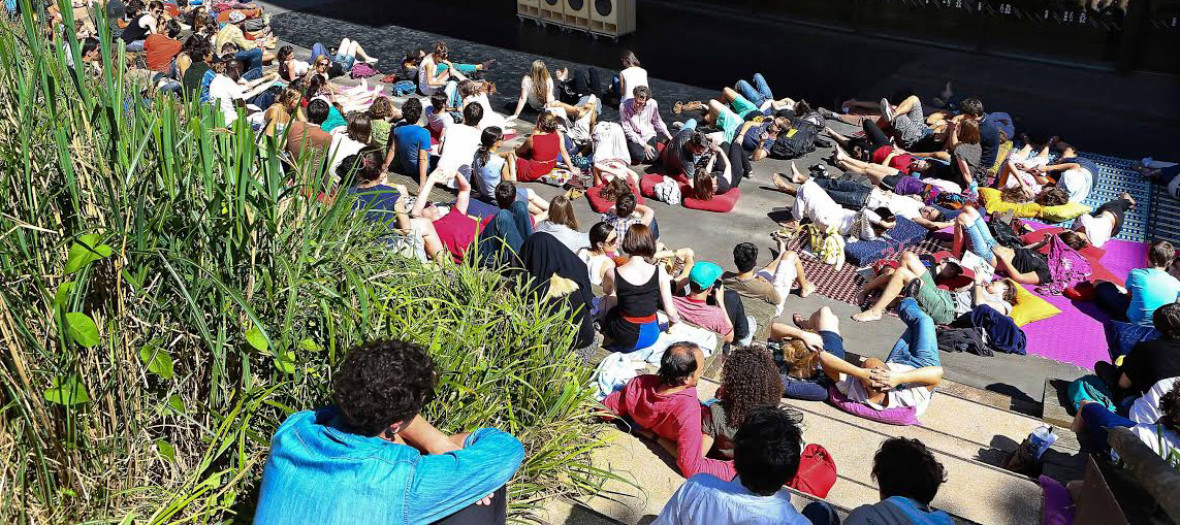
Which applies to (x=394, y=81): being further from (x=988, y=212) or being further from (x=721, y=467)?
(x=721, y=467)

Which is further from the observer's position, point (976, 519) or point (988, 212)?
point (988, 212)

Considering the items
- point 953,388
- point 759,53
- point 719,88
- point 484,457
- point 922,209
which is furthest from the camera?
A: point 759,53

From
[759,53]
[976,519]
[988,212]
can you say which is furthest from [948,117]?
[976,519]

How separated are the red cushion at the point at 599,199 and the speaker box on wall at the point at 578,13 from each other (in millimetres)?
7017

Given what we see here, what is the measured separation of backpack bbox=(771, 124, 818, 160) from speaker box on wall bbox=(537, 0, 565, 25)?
6477mm

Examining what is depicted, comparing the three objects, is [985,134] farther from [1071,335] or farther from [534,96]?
[534,96]

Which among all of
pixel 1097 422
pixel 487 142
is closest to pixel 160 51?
pixel 487 142

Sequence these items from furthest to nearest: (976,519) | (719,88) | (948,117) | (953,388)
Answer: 1. (719,88)
2. (948,117)
3. (953,388)
4. (976,519)

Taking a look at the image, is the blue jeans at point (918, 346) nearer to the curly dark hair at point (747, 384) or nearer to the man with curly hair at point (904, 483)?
the curly dark hair at point (747, 384)

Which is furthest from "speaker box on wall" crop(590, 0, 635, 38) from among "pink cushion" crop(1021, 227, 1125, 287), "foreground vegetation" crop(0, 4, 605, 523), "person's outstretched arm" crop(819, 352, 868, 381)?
"foreground vegetation" crop(0, 4, 605, 523)

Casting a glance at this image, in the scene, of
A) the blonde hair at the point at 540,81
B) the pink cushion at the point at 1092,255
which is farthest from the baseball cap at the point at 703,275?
the blonde hair at the point at 540,81

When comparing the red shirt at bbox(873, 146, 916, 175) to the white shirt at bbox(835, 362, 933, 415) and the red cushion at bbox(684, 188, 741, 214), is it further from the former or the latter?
the white shirt at bbox(835, 362, 933, 415)

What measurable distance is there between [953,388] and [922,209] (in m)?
3.17

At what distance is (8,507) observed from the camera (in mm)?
3188
